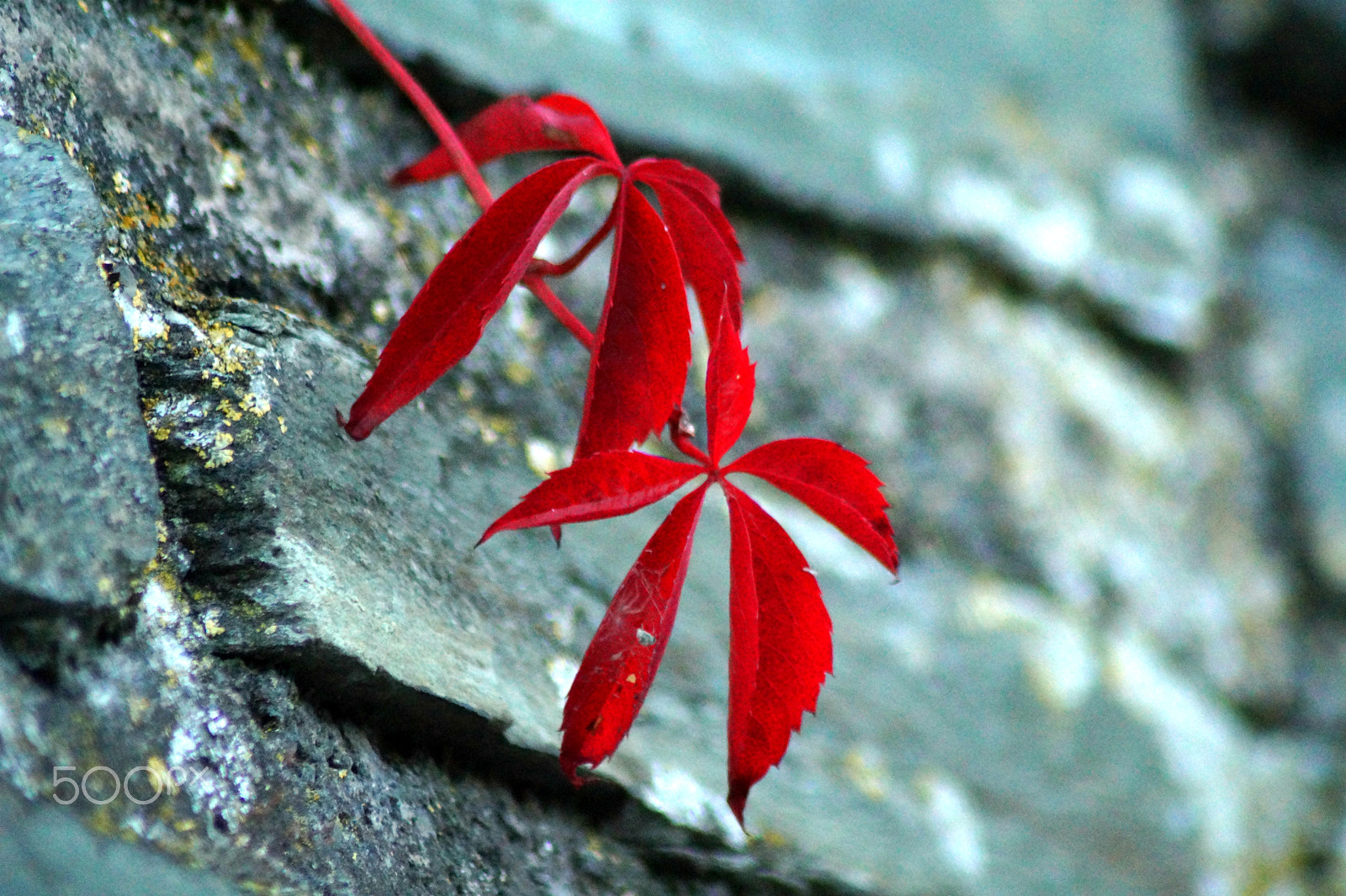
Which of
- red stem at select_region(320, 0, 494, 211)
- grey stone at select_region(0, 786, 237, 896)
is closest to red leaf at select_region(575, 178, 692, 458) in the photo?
red stem at select_region(320, 0, 494, 211)

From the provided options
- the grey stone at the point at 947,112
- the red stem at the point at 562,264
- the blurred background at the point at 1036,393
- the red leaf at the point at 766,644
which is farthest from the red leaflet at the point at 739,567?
the grey stone at the point at 947,112

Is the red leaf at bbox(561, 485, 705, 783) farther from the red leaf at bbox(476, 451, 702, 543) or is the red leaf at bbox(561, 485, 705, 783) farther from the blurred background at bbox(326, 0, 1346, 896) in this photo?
the blurred background at bbox(326, 0, 1346, 896)

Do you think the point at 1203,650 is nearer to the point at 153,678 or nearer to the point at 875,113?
the point at 875,113

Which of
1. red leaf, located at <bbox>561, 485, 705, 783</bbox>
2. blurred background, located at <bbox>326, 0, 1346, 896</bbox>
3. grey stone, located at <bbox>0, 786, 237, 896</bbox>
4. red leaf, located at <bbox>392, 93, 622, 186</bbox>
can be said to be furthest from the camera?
blurred background, located at <bbox>326, 0, 1346, 896</bbox>

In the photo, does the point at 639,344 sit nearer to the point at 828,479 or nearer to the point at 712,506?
the point at 828,479

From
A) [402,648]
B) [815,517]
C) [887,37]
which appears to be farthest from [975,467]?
[402,648]

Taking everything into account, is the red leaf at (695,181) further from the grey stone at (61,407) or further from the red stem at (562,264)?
the grey stone at (61,407)

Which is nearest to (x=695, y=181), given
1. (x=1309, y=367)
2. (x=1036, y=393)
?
(x=1036, y=393)

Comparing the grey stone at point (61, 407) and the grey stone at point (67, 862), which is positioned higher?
the grey stone at point (61, 407)
